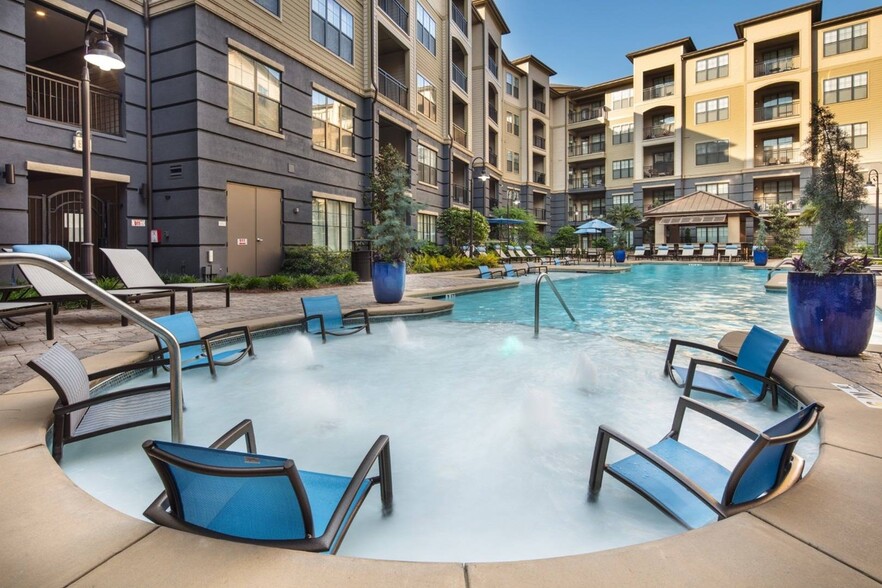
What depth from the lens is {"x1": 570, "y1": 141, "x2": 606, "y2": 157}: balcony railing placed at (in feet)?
139

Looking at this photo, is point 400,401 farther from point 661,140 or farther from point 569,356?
point 661,140

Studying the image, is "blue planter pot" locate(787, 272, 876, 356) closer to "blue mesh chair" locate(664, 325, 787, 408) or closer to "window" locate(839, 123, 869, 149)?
"blue mesh chair" locate(664, 325, 787, 408)

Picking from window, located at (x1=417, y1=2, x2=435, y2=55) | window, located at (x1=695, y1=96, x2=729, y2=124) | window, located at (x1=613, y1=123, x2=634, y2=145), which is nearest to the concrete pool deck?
window, located at (x1=417, y1=2, x2=435, y2=55)

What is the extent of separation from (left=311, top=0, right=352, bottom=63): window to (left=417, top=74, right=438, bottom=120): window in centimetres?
548

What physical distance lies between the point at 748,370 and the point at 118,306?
4.59 meters

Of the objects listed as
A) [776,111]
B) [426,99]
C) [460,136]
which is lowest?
[460,136]

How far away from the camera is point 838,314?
522cm

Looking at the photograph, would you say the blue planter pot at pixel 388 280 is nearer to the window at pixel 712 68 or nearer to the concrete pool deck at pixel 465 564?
the concrete pool deck at pixel 465 564

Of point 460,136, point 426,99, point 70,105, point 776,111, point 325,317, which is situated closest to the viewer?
point 325,317

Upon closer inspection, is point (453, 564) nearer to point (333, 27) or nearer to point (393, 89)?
point (333, 27)

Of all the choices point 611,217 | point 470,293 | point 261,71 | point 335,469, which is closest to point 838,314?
point 335,469

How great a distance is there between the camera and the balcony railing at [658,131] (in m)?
37.8

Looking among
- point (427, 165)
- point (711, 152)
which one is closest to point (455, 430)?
point (427, 165)

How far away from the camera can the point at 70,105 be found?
1181cm
